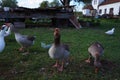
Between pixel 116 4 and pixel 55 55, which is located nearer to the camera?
pixel 55 55

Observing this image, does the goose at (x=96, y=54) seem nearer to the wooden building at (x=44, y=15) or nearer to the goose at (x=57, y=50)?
the goose at (x=57, y=50)

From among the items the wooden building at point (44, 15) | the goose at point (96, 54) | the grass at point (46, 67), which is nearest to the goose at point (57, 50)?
the grass at point (46, 67)

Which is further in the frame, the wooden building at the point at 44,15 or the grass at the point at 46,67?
the wooden building at the point at 44,15

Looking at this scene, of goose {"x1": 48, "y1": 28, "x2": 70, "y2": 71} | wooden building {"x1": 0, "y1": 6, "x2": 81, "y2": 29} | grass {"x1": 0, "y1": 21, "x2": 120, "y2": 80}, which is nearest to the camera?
goose {"x1": 48, "y1": 28, "x2": 70, "y2": 71}

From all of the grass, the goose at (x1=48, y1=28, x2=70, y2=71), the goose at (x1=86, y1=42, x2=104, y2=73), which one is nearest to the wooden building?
the grass

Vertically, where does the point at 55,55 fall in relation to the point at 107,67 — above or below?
above

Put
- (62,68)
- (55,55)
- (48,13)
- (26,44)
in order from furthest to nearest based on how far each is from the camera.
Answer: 1. (48,13)
2. (26,44)
3. (62,68)
4. (55,55)

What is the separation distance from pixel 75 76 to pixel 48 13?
45.4ft

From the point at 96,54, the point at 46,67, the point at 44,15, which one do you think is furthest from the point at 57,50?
the point at 44,15

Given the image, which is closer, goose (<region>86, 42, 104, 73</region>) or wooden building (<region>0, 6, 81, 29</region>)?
goose (<region>86, 42, 104, 73</region>)

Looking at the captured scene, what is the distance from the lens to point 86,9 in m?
91.1

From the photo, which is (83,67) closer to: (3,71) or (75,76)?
(75,76)

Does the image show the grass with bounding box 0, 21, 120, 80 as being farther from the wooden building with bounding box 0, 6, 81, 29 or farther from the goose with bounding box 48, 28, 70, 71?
the wooden building with bounding box 0, 6, 81, 29

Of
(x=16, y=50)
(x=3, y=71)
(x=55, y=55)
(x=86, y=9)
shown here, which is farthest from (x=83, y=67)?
(x=86, y=9)
